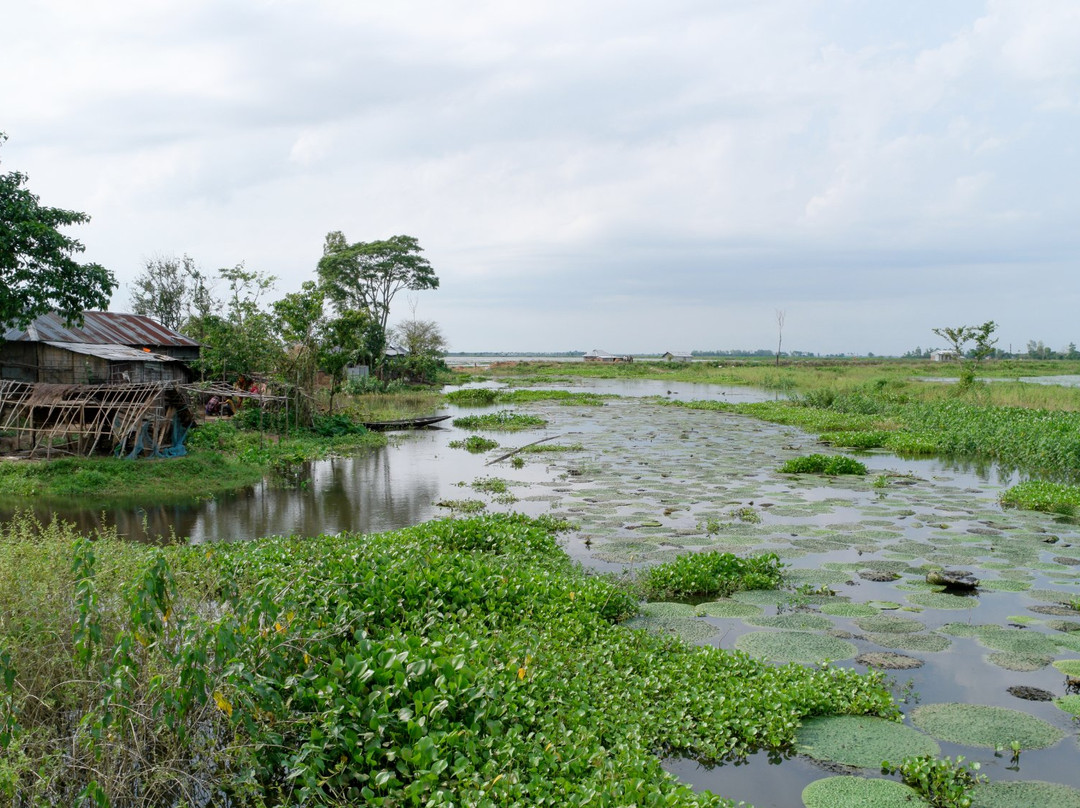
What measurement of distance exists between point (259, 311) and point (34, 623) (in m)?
22.4

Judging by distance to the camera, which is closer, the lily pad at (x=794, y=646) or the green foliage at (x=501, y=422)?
the lily pad at (x=794, y=646)

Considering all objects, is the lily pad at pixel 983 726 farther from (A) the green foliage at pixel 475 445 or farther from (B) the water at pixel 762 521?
(A) the green foliage at pixel 475 445

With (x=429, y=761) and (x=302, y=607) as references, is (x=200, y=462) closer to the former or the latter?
(x=302, y=607)

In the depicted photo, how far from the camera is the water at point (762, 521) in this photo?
6.11 m

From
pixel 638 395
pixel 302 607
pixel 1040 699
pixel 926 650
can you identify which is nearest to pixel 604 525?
pixel 926 650

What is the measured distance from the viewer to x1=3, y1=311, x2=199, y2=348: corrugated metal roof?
64.8ft

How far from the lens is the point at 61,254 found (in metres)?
13.6

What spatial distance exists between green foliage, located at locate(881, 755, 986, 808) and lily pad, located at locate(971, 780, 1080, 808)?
68mm

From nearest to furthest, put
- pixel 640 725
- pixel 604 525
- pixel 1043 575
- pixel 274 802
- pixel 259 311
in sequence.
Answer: pixel 274 802, pixel 640 725, pixel 1043 575, pixel 604 525, pixel 259 311

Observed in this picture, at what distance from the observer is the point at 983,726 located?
544cm

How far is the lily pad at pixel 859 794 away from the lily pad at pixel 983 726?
93cm

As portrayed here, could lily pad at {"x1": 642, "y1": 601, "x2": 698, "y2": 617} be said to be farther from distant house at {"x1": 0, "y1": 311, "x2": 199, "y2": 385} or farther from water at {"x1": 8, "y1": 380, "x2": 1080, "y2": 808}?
distant house at {"x1": 0, "y1": 311, "x2": 199, "y2": 385}

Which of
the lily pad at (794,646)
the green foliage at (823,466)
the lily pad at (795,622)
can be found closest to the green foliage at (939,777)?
the lily pad at (794,646)

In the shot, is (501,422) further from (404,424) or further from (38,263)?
(38,263)
